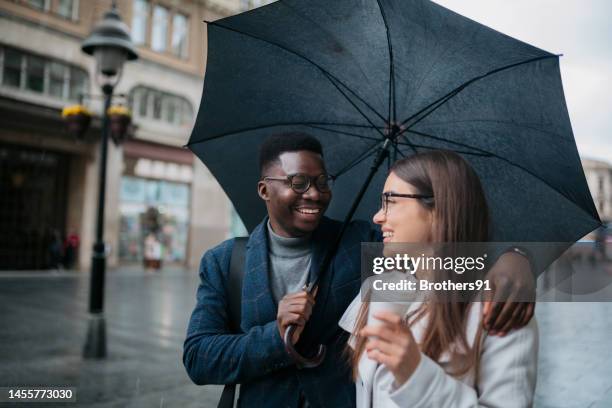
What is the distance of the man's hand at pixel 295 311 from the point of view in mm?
1489

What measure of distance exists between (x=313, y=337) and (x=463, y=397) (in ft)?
1.83

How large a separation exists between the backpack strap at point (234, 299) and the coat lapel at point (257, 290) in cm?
4

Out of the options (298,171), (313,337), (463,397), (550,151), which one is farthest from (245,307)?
(550,151)

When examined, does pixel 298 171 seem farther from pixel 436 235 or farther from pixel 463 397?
pixel 463 397

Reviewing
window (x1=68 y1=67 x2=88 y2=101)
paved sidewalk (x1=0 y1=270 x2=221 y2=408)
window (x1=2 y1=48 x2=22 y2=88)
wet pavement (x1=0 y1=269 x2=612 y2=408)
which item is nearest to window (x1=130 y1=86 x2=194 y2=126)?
window (x1=68 y1=67 x2=88 y2=101)

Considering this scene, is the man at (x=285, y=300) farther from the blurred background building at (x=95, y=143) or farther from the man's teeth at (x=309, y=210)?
the blurred background building at (x=95, y=143)

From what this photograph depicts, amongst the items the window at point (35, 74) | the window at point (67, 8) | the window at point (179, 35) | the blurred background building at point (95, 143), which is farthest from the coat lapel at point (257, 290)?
the window at point (179, 35)

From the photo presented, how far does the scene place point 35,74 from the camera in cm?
1858

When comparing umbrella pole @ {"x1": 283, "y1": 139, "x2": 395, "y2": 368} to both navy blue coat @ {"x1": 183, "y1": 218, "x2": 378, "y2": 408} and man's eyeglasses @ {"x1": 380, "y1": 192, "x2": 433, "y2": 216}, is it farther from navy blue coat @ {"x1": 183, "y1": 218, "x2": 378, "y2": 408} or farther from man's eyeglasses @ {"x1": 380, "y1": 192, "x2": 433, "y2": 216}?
man's eyeglasses @ {"x1": 380, "y1": 192, "x2": 433, "y2": 216}

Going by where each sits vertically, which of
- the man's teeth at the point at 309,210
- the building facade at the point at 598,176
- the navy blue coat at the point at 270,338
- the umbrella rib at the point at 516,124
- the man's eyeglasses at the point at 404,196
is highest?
the umbrella rib at the point at 516,124

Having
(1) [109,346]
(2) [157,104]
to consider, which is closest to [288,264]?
(1) [109,346]

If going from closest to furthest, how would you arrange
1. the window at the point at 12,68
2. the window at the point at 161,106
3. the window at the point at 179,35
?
the window at the point at 12,68
the window at the point at 161,106
the window at the point at 179,35

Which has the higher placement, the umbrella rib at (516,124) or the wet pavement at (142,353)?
Result: the umbrella rib at (516,124)

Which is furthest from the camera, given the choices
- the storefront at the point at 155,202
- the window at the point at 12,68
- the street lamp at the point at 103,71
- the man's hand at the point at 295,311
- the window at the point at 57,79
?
the storefront at the point at 155,202
